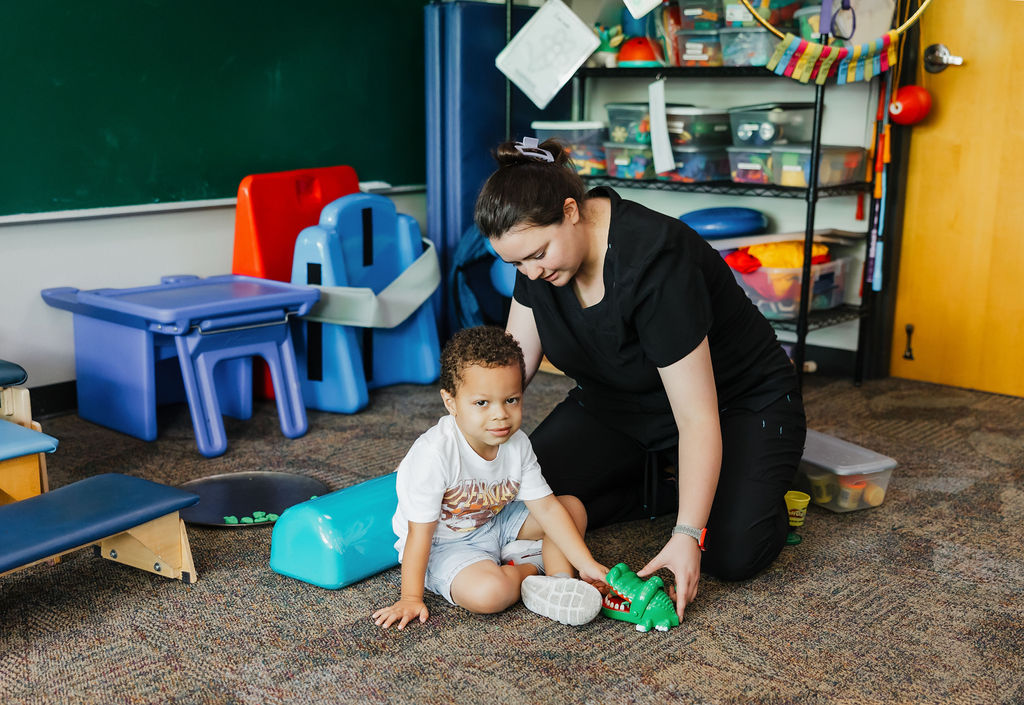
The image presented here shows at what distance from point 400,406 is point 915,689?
5.94 ft

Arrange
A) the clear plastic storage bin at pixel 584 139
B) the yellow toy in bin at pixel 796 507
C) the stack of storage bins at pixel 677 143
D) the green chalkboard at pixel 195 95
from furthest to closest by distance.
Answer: the clear plastic storage bin at pixel 584 139 → the stack of storage bins at pixel 677 143 → the green chalkboard at pixel 195 95 → the yellow toy in bin at pixel 796 507

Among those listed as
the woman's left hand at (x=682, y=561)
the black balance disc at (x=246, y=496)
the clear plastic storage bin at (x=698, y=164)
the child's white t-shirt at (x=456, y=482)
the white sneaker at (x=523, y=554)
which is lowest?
the black balance disc at (x=246, y=496)

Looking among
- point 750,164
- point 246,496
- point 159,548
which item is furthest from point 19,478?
point 750,164

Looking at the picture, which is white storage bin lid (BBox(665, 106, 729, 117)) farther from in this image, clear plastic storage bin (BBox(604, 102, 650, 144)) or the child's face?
the child's face

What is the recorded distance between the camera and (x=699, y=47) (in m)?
3.08

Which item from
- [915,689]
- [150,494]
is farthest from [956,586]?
[150,494]

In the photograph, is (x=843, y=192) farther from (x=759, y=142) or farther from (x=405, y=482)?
(x=405, y=482)

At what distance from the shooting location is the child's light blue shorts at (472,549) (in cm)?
170

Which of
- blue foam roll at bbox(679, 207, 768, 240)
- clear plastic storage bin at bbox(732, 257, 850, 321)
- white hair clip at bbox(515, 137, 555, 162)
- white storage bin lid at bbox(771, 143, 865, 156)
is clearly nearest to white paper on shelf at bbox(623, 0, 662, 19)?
white storage bin lid at bbox(771, 143, 865, 156)

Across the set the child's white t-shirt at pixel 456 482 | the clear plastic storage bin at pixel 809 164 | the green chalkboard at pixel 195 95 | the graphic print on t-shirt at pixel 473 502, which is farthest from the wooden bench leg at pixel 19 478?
the clear plastic storage bin at pixel 809 164

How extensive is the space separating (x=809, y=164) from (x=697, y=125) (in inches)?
15.4

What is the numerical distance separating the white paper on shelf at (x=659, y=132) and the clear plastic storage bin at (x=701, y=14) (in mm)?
188

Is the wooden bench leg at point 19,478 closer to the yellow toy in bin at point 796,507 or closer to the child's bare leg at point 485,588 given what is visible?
the child's bare leg at point 485,588

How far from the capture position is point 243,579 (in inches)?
72.2
